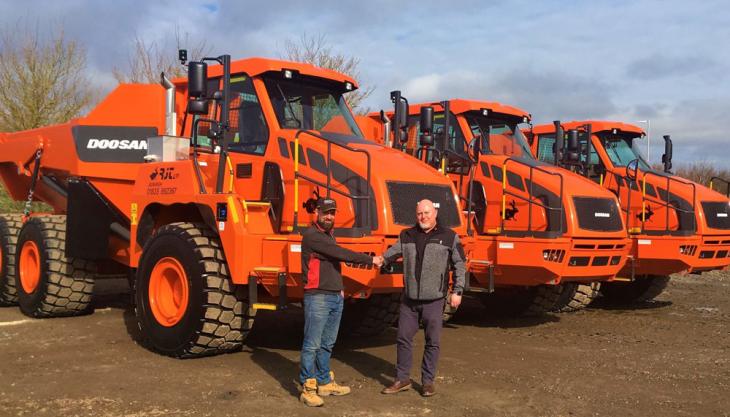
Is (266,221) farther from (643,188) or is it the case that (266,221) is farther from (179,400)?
(643,188)

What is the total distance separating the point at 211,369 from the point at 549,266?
402 centimetres

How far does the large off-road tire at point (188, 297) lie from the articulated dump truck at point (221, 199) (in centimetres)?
1

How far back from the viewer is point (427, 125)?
812cm

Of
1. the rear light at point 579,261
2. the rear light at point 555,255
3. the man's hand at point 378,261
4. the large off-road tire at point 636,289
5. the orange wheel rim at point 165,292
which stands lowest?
the large off-road tire at point 636,289

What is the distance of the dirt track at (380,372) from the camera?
5.23 meters

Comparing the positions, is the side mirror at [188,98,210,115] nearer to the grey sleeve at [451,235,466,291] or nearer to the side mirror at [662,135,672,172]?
the grey sleeve at [451,235,466,291]

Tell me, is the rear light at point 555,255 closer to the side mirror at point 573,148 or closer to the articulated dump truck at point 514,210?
the articulated dump truck at point 514,210

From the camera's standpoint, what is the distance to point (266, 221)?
6398mm

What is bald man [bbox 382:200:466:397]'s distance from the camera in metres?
5.45

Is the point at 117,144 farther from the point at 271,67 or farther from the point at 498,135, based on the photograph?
Answer: the point at 498,135

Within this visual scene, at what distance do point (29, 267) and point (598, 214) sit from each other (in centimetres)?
719

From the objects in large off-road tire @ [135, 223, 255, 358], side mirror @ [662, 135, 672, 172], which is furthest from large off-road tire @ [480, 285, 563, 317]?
large off-road tire @ [135, 223, 255, 358]

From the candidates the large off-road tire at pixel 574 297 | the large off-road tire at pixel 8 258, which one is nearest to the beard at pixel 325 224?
the large off-road tire at pixel 574 297

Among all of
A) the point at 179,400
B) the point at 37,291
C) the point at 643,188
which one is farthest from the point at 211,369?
the point at 643,188
